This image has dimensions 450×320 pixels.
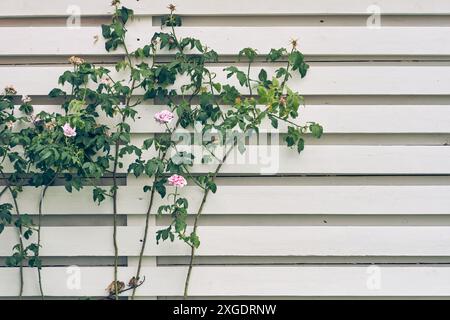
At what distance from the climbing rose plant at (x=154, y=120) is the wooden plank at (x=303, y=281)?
0.30 ft

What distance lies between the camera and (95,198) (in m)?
3.18

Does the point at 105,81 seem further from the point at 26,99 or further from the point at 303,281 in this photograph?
the point at 303,281

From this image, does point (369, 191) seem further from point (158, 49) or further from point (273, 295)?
point (158, 49)

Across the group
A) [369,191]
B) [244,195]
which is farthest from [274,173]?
[369,191]

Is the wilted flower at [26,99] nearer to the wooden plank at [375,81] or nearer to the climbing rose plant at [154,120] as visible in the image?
the climbing rose plant at [154,120]

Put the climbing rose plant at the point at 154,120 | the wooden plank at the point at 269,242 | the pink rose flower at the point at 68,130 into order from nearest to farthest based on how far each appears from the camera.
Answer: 1. the pink rose flower at the point at 68,130
2. the climbing rose plant at the point at 154,120
3. the wooden plank at the point at 269,242

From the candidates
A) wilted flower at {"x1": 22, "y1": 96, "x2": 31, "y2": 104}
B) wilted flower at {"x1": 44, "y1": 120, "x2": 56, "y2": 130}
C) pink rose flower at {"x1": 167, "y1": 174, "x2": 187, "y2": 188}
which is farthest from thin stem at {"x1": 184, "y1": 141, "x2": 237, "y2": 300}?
wilted flower at {"x1": 22, "y1": 96, "x2": 31, "y2": 104}

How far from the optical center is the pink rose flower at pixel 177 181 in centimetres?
311

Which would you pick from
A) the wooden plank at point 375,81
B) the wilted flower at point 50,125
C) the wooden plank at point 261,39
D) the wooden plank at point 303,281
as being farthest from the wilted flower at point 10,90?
the wooden plank at point 375,81

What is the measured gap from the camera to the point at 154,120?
10.7ft

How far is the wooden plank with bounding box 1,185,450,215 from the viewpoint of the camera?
3.25m

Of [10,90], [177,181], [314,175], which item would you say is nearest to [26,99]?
[10,90]

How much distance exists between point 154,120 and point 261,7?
933mm

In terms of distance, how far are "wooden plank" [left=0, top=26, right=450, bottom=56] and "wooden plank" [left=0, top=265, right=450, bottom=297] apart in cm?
131
